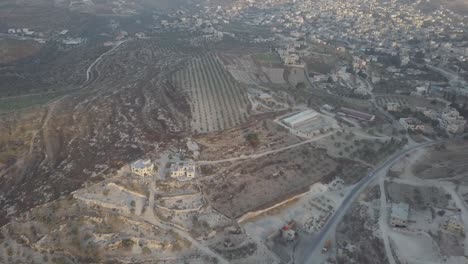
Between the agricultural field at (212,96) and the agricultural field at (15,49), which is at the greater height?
Answer: the agricultural field at (212,96)

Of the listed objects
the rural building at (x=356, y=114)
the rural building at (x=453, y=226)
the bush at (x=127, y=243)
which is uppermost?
the rural building at (x=453, y=226)

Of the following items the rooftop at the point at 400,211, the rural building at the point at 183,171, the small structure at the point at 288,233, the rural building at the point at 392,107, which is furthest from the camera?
the rural building at the point at 392,107

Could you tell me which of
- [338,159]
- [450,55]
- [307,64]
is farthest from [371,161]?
[450,55]

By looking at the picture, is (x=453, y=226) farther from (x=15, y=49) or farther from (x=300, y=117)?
(x=15, y=49)

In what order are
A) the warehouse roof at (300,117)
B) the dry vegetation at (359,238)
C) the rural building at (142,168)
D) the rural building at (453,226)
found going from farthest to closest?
the warehouse roof at (300,117) < the rural building at (142,168) < the rural building at (453,226) < the dry vegetation at (359,238)

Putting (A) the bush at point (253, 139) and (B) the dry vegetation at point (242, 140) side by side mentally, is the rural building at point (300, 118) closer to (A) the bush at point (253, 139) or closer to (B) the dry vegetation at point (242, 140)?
(B) the dry vegetation at point (242, 140)

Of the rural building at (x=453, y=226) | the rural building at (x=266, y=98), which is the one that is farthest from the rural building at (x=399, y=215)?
the rural building at (x=266, y=98)

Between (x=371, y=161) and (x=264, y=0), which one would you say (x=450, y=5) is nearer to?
(x=264, y=0)

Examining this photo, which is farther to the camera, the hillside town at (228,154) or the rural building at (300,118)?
the rural building at (300,118)
